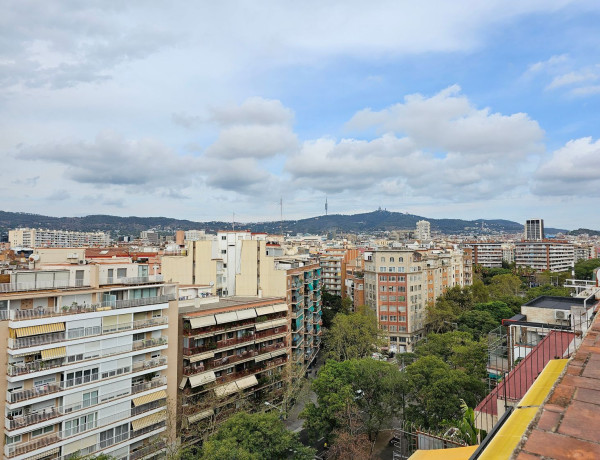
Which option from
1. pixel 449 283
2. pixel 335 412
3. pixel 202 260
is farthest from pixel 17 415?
pixel 449 283

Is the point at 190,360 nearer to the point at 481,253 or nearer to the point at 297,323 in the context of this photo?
the point at 297,323

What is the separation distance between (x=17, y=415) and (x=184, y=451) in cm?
1049

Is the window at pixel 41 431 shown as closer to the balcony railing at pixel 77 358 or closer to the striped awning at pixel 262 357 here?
the balcony railing at pixel 77 358

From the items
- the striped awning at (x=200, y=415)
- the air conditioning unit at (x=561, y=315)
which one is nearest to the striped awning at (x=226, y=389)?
the striped awning at (x=200, y=415)

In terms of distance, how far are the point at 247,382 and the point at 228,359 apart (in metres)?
2.73

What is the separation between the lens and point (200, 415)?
31.2 m

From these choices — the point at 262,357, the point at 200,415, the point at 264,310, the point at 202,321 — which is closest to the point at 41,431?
the point at 200,415

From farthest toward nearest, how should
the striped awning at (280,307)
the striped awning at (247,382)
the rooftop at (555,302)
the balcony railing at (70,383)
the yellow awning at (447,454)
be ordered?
the striped awning at (280,307), the striped awning at (247,382), the rooftop at (555,302), the balcony railing at (70,383), the yellow awning at (447,454)

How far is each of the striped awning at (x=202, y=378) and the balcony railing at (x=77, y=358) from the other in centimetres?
507

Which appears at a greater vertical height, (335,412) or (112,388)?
(112,388)

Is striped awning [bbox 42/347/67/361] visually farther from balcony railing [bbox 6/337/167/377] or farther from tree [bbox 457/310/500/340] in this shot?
tree [bbox 457/310/500/340]

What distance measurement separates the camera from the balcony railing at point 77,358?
2214 cm

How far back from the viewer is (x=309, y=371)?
52.6 m

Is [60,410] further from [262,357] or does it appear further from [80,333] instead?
[262,357]
